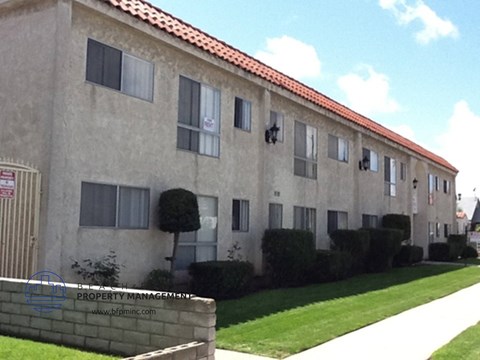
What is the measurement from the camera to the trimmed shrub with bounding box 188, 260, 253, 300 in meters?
11.9

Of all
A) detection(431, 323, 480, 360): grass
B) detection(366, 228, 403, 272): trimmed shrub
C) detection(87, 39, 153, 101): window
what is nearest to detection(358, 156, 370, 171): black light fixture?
detection(366, 228, 403, 272): trimmed shrub

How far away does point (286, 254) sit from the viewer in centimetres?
1456

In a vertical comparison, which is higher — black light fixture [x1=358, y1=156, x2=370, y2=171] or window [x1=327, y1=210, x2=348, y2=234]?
black light fixture [x1=358, y1=156, x2=370, y2=171]

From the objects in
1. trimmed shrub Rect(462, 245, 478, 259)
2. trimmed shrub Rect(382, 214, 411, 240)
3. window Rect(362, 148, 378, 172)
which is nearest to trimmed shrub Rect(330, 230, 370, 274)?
window Rect(362, 148, 378, 172)

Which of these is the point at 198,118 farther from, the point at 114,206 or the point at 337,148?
the point at 337,148

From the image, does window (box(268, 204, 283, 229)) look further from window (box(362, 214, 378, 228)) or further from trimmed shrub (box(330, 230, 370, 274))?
window (box(362, 214, 378, 228))

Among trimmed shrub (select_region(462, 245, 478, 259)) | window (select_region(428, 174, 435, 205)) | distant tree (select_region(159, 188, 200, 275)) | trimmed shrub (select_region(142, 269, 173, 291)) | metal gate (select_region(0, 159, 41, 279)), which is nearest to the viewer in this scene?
metal gate (select_region(0, 159, 41, 279))

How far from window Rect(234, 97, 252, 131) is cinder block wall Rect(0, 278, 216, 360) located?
328 inches

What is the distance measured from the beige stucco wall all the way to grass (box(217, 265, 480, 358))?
2270 mm

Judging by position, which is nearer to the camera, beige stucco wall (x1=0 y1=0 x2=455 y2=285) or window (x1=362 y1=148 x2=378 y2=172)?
beige stucco wall (x1=0 y1=0 x2=455 y2=285)

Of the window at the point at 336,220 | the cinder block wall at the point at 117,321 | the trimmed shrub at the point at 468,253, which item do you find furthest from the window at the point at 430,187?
the cinder block wall at the point at 117,321

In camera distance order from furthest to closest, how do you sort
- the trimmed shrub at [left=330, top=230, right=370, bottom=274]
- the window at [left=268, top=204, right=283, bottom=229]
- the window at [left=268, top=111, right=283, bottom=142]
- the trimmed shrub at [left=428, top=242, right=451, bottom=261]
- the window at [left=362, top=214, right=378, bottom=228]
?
the trimmed shrub at [left=428, top=242, right=451, bottom=261] < the window at [left=362, top=214, right=378, bottom=228] < the trimmed shrub at [left=330, top=230, right=370, bottom=274] < the window at [left=268, top=111, right=283, bottom=142] < the window at [left=268, top=204, right=283, bottom=229]

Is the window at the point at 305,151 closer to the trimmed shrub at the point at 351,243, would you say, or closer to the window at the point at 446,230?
the trimmed shrub at the point at 351,243

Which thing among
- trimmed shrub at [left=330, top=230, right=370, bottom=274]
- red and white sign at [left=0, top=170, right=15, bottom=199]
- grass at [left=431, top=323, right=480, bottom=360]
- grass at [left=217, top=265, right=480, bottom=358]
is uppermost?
red and white sign at [left=0, top=170, right=15, bottom=199]
